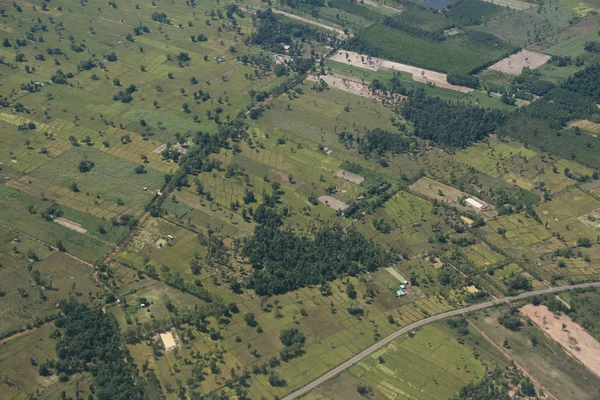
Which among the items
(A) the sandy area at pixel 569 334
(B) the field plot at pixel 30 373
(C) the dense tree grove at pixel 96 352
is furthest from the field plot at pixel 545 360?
(B) the field plot at pixel 30 373

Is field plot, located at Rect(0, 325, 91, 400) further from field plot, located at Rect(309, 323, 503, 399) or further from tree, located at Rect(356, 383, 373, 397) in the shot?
tree, located at Rect(356, 383, 373, 397)

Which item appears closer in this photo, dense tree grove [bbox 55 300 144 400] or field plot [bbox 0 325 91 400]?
field plot [bbox 0 325 91 400]

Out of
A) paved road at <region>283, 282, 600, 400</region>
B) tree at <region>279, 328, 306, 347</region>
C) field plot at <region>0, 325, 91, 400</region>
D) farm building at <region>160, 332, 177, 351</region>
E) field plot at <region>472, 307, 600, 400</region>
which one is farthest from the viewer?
tree at <region>279, 328, 306, 347</region>

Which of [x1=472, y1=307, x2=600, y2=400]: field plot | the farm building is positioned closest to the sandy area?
[x1=472, y1=307, x2=600, y2=400]: field plot

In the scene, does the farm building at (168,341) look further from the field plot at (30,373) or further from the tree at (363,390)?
the tree at (363,390)

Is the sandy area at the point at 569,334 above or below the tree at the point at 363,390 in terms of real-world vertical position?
above

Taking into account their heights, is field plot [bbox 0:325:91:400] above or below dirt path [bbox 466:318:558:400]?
below

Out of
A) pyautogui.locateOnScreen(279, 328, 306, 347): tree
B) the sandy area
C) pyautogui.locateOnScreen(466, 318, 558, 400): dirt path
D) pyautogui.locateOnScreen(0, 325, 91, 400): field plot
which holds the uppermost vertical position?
the sandy area

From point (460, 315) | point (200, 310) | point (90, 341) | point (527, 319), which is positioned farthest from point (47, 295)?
point (527, 319)

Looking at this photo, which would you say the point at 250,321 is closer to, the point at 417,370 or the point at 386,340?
the point at 386,340
